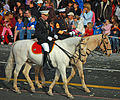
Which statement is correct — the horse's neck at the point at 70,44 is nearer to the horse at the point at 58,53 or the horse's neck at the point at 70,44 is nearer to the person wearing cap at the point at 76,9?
the horse at the point at 58,53

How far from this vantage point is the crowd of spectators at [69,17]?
18.8m

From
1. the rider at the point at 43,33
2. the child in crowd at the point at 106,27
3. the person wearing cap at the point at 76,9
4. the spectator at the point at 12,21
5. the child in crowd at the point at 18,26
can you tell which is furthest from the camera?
the spectator at the point at 12,21

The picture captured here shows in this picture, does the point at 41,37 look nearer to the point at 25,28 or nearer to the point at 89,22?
the point at 89,22

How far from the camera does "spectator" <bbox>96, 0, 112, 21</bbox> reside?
19969 millimetres

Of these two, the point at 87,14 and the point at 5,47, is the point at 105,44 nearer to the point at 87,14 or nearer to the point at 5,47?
the point at 87,14

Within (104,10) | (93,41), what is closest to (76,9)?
(104,10)

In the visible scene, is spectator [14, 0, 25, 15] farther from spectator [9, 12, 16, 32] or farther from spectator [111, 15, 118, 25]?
spectator [111, 15, 118, 25]

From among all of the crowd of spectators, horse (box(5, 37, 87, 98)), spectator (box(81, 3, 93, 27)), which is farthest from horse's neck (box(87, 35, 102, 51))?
spectator (box(81, 3, 93, 27))

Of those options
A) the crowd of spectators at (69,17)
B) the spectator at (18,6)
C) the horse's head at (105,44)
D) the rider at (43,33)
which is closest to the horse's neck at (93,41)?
the horse's head at (105,44)

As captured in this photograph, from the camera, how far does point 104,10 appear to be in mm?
20125

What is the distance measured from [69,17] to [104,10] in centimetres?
313

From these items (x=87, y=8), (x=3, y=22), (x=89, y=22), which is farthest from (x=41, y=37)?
(x=3, y=22)

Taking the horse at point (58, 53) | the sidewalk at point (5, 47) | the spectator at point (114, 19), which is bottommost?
the sidewalk at point (5, 47)

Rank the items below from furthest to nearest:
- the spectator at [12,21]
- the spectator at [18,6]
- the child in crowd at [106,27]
A: the spectator at [18,6] → the spectator at [12,21] → the child in crowd at [106,27]
